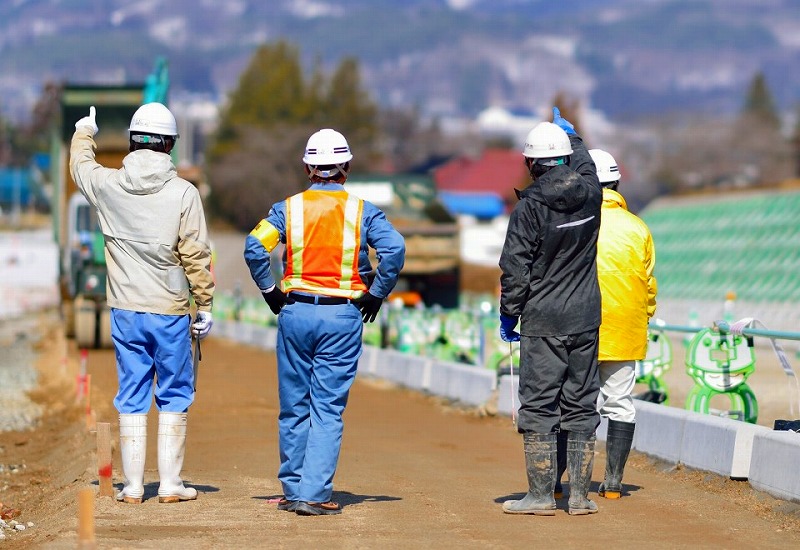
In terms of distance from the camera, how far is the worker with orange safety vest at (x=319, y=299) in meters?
8.30

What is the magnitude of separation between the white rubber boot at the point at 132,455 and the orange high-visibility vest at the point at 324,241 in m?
1.25

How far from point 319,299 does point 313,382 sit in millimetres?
A: 466

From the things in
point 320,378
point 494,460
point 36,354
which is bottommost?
point 36,354

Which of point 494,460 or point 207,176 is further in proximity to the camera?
point 207,176

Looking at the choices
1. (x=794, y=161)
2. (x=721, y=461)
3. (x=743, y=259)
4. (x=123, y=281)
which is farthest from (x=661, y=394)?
(x=794, y=161)

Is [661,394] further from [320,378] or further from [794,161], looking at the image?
[794,161]

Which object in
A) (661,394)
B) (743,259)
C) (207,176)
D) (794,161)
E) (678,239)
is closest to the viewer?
(661,394)

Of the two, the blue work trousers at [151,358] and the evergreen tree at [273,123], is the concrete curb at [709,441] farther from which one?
the evergreen tree at [273,123]

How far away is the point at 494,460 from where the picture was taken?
1130cm

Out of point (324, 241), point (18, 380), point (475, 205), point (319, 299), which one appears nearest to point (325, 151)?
point (324, 241)

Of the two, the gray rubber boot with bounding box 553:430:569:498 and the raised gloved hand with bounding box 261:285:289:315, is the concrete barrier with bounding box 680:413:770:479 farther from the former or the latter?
the raised gloved hand with bounding box 261:285:289:315

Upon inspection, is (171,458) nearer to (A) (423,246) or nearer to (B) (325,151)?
(B) (325,151)

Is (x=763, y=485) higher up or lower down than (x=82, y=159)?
lower down

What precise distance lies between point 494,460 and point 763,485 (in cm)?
265
